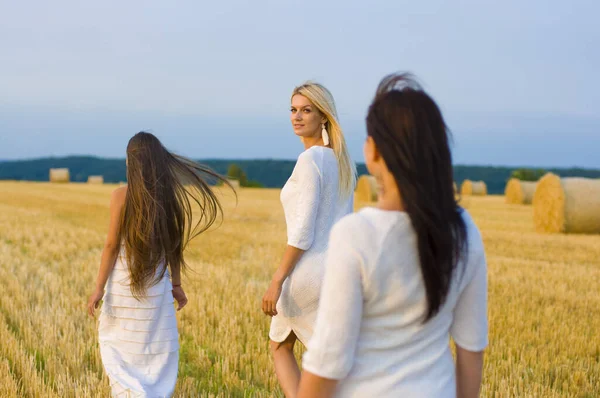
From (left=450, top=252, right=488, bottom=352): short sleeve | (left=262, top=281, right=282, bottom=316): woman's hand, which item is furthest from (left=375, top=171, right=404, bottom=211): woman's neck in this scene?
(left=262, top=281, right=282, bottom=316): woman's hand

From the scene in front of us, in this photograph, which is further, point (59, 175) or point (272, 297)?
point (59, 175)

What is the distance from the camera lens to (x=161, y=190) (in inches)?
144

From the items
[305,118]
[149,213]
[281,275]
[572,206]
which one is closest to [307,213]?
[281,275]

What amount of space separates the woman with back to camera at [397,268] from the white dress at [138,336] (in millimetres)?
2036

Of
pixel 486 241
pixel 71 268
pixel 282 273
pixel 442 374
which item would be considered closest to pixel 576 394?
pixel 282 273

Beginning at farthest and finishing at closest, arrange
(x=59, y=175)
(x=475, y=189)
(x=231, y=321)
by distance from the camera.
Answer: (x=59, y=175) < (x=475, y=189) < (x=231, y=321)

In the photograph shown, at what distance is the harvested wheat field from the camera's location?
13.7ft

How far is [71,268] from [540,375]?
6.37 metres

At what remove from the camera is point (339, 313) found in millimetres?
1684

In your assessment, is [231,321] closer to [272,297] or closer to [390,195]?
[272,297]

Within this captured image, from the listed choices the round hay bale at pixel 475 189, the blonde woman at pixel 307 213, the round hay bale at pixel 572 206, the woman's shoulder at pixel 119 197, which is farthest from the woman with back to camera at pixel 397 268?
the round hay bale at pixel 475 189

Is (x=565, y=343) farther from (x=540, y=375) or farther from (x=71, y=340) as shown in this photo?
(x=71, y=340)

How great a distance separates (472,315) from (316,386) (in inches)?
20.9

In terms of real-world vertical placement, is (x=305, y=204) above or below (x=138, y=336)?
above
